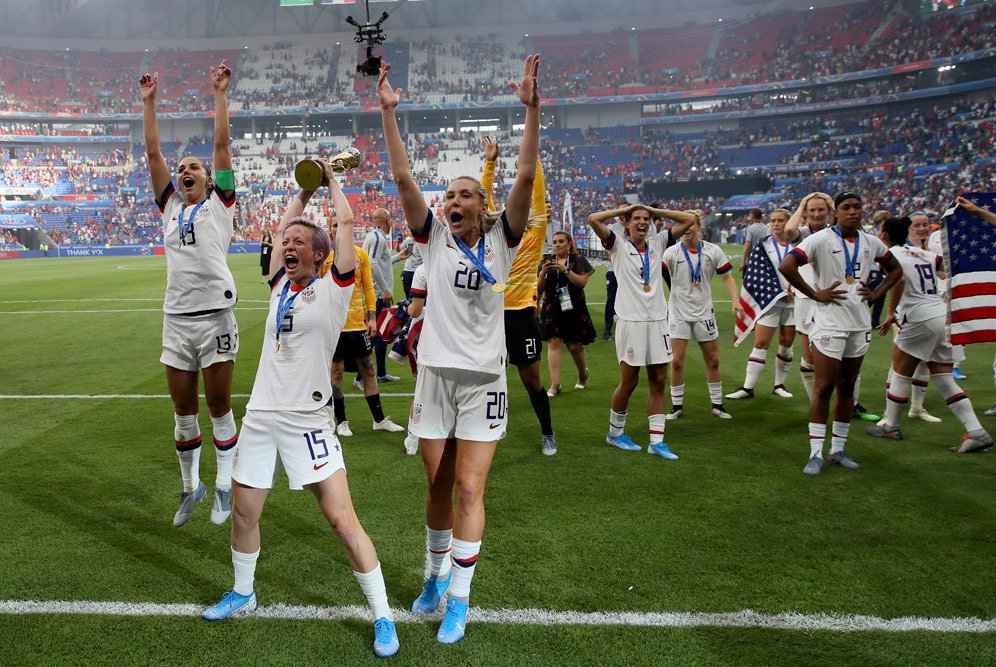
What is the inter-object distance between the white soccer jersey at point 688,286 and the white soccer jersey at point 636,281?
5.26 ft

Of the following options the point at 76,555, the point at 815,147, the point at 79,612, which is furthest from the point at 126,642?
the point at 815,147

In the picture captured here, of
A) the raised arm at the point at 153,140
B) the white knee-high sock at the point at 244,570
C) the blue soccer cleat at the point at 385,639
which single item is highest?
the raised arm at the point at 153,140

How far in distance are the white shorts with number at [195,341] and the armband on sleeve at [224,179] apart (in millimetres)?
921

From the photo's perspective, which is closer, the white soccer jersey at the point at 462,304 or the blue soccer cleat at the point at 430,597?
the white soccer jersey at the point at 462,304

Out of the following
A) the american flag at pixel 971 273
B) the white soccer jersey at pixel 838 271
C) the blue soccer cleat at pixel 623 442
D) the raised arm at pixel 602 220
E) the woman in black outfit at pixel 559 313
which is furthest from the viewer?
the woman in black outfit at pixel 559 313

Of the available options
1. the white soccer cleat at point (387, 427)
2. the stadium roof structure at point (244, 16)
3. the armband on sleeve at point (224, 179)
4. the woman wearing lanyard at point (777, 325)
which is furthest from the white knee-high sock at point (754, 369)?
the stadium roof structure at point (244, 16)

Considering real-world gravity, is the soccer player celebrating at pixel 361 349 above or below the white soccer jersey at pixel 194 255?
below

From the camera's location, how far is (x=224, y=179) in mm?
5039

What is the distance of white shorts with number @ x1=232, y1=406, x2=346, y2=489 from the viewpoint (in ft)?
11.5

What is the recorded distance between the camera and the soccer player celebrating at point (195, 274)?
16.5ft

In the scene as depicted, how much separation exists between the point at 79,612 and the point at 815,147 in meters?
61.5

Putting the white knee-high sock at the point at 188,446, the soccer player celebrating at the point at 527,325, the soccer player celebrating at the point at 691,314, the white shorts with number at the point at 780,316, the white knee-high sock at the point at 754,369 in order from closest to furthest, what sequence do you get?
1. the white knee-high sock at the point at 188,446
2. the soccer player celebrating at the point at 527,325
3. the soccer player celebrating at the point at 691,314
4. the white knee-high sock at the point at 754,369
5. the white shorts with number at the point at 780,316

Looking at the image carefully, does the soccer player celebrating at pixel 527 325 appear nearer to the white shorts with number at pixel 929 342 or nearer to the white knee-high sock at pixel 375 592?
the white knee-high sock at pixel 375 592

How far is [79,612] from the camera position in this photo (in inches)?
151
